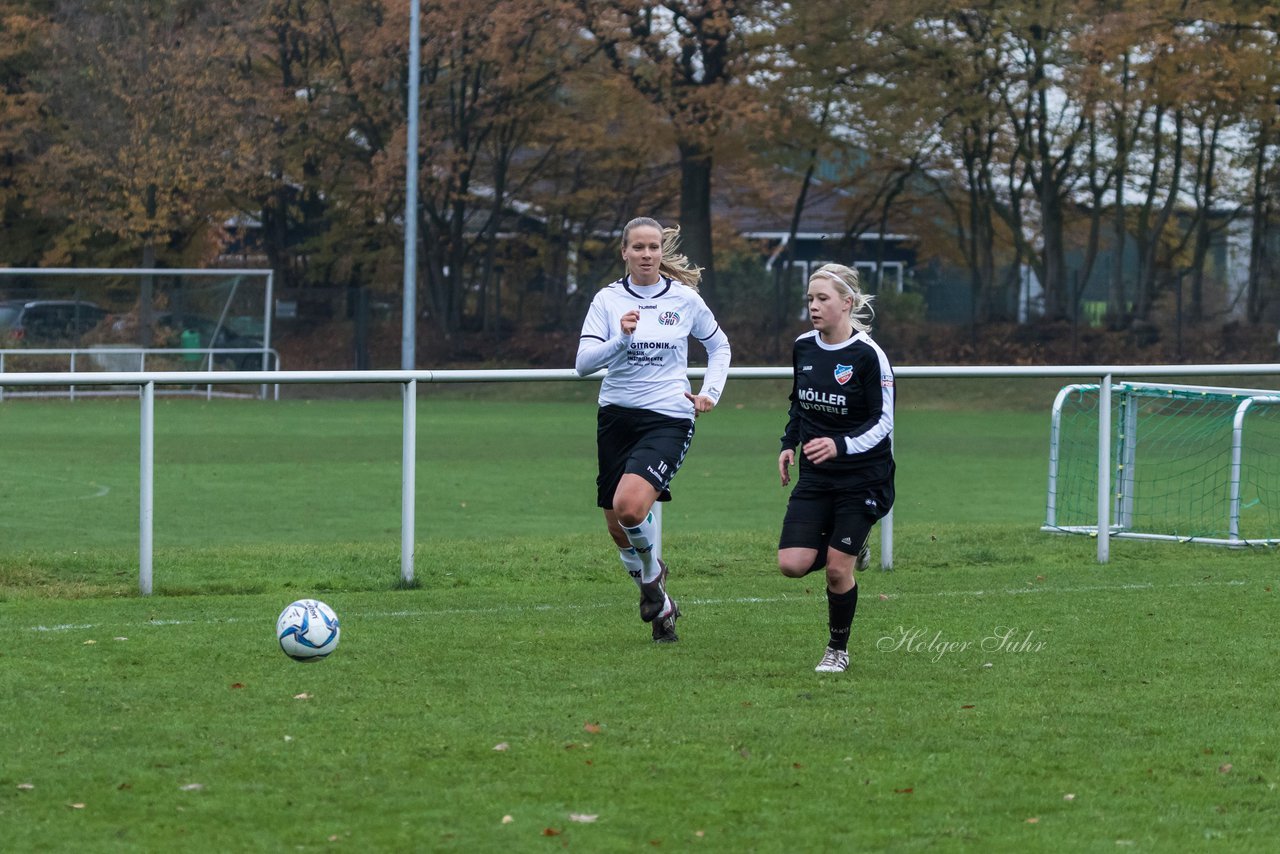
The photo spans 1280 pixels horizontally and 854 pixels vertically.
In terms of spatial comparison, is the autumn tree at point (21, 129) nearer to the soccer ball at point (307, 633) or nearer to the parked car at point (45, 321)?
the parked car at point (45, 321)

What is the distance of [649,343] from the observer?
7.97 meters

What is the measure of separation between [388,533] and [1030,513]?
5.58m

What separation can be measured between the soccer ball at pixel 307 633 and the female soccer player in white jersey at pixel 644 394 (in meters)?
1.43

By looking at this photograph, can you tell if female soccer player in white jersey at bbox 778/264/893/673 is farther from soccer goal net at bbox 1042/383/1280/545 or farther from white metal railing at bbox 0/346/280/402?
white metal railing at bbox 0/346/280/402

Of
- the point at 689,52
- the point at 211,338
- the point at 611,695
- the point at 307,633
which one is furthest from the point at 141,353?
the point at 611,695

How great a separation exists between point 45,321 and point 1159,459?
21998 mm

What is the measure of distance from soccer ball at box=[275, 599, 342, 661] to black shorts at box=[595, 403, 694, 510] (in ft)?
4.91

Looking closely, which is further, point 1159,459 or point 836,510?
point 1159,459

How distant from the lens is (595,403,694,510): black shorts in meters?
7.93

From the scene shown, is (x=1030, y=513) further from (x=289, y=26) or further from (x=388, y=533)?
(x=289, y=26)

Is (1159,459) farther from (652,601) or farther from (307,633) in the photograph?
(307,633)

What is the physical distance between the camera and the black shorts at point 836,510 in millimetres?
7254

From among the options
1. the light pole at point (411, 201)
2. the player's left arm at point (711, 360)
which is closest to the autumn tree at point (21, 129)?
the light pole at point (411, 201)

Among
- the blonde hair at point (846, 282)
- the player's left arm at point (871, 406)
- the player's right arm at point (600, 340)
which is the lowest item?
the player's left arm at point (871, 406)
